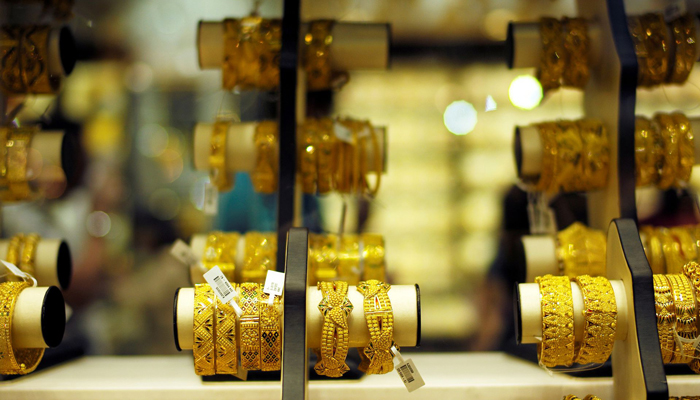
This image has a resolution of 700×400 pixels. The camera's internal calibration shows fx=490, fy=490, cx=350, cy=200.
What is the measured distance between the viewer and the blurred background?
1176 millimetres

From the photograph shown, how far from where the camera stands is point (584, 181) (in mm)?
994

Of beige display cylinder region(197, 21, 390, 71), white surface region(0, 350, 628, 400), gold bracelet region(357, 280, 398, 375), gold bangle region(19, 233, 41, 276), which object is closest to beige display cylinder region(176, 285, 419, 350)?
gold bracelet region(357, 280, 398, 375)

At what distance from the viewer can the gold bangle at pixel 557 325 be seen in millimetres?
793

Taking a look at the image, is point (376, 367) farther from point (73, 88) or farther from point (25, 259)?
point (73, 88)

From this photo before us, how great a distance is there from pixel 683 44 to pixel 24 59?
1.34 metres

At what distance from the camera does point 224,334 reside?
0.78 m

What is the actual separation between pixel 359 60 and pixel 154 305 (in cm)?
74

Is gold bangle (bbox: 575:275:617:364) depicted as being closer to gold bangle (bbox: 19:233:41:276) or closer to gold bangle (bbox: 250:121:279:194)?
gold bangle (bbox: 250:121:279:194)

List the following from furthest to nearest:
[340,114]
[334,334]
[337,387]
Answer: [340,114]
[337,387]
[334,334]

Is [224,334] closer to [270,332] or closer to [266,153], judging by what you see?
[270,332]

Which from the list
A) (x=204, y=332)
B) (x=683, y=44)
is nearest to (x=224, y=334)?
(x=204, y=332)

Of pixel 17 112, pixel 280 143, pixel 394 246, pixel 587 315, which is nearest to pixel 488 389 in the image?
pixel 587 315

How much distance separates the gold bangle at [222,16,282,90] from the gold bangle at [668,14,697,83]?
80cm

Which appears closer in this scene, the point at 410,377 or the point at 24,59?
the point at 410,377
